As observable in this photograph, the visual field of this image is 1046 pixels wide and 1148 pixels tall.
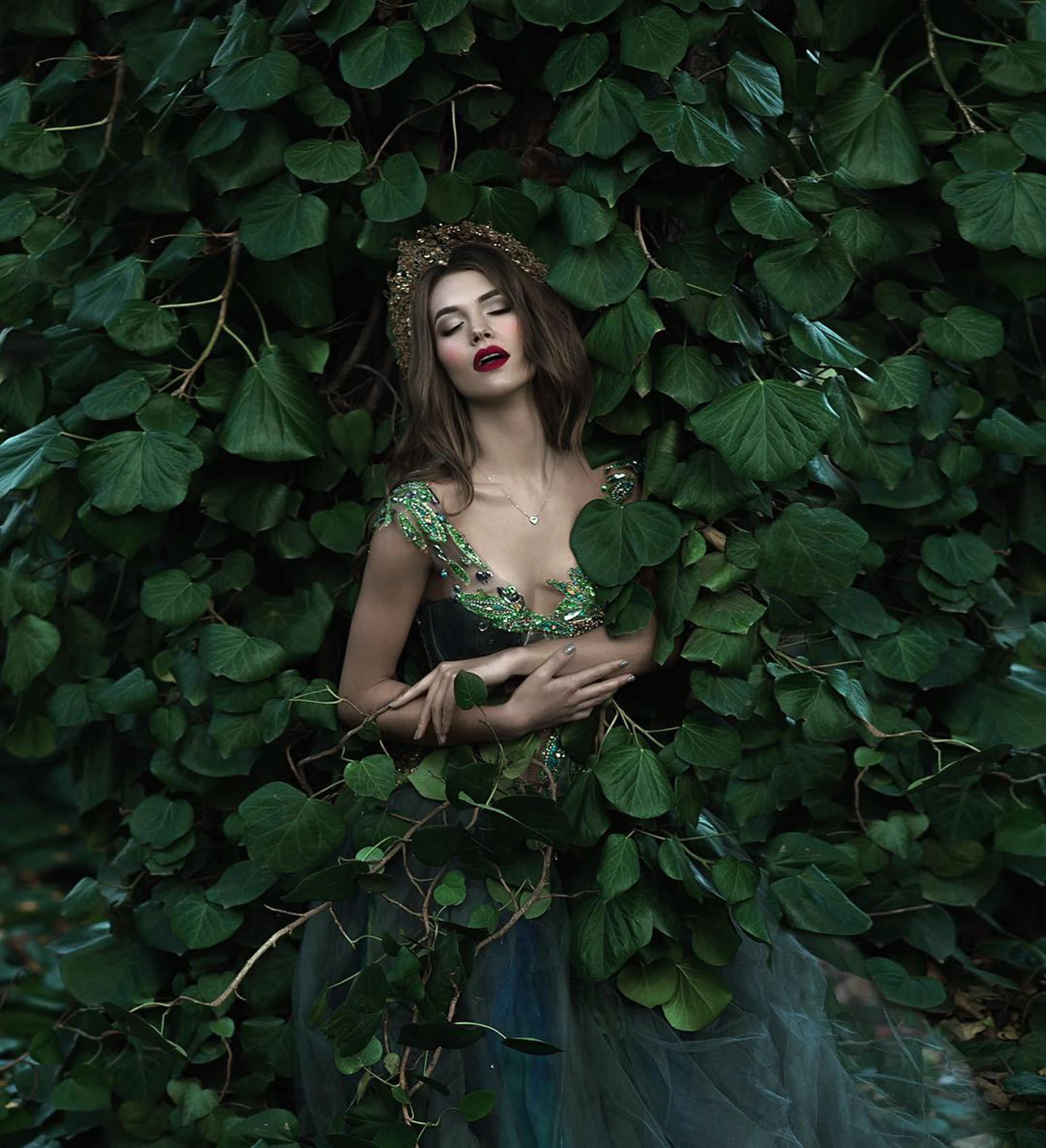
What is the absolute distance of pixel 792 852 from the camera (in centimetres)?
188

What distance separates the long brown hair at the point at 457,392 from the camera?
5.87ft

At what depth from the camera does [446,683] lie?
176 centimetres

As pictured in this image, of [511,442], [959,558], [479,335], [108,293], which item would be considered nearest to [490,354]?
[479,335]

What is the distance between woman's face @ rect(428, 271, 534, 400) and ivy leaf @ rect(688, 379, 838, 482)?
0.28m

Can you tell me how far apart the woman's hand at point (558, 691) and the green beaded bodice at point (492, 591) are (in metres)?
0.05

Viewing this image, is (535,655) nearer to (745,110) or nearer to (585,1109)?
(585,1109)

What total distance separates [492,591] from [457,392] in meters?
0.27

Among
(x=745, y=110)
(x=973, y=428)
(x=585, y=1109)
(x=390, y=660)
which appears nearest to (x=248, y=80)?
(x=745, y=110)

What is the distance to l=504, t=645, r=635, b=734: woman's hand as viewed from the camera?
1.76 metres

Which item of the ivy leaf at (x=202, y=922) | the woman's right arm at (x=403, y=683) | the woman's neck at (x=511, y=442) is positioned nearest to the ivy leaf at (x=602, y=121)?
the woman's neck at (x=511, y=442)

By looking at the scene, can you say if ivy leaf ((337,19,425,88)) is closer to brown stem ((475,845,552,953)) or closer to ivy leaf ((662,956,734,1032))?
brown stem ((475,845,552,953))

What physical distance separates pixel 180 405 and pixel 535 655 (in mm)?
580

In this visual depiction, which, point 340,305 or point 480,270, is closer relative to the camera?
point 480,270

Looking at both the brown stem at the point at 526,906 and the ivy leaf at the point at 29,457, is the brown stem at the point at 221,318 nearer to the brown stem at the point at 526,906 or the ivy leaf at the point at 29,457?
the ivy leaf at the point at 29,457
